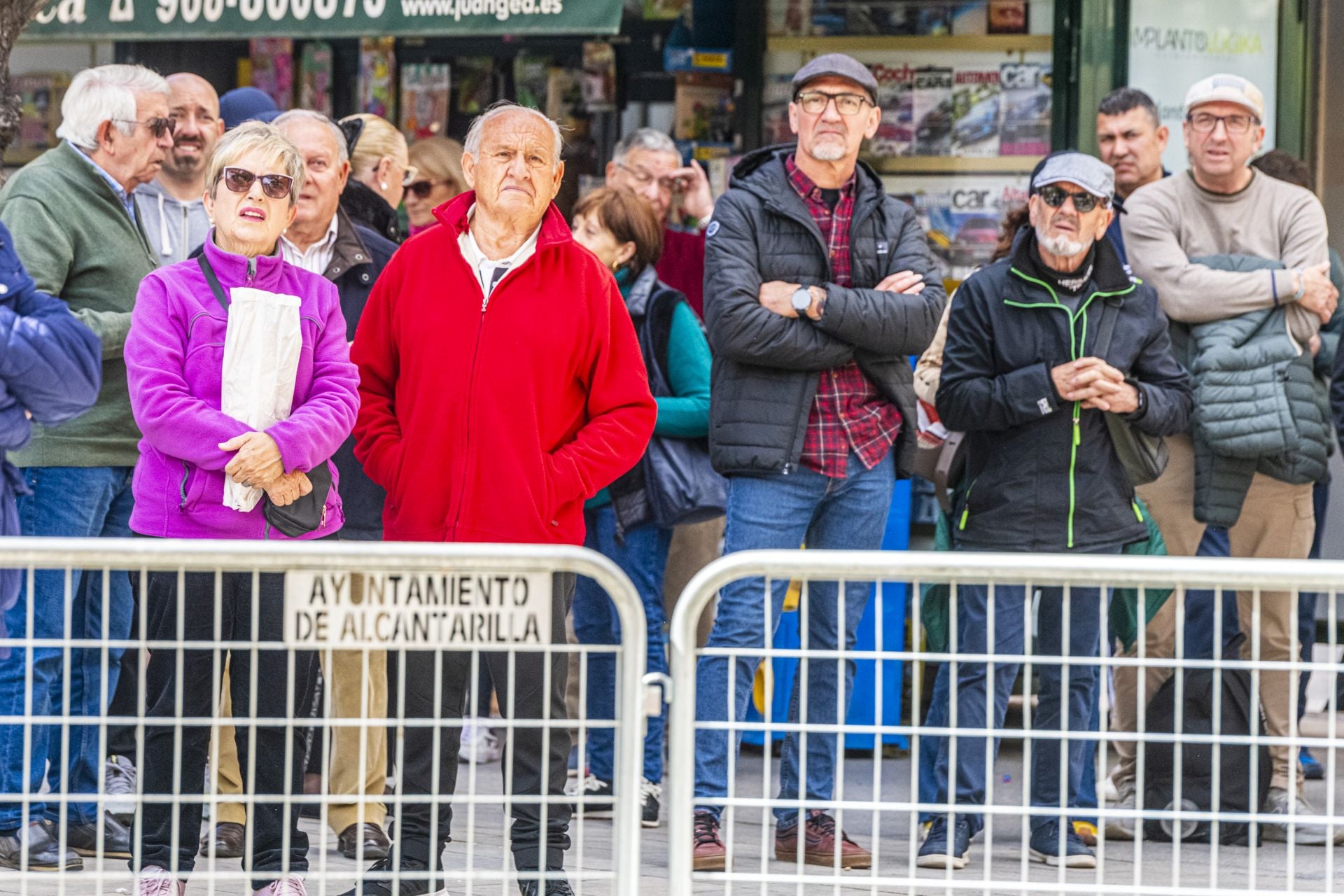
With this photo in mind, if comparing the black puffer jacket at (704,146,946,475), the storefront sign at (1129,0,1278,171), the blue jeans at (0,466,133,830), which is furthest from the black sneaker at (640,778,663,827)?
the storefront sign at (1129,0,1278,171)

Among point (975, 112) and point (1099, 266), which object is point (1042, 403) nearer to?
point (1099, 266)

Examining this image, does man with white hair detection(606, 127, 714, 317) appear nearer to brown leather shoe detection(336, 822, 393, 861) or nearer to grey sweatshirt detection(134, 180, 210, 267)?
grey sweatshirt detection(134, 180, 210, 267)

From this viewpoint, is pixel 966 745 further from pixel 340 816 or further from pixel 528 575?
pixel 528 575

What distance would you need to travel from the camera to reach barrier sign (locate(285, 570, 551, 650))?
3.31 meters

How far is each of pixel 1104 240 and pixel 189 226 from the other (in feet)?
9.32

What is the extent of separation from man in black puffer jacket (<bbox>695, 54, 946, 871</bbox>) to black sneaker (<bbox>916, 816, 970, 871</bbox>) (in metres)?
0.30

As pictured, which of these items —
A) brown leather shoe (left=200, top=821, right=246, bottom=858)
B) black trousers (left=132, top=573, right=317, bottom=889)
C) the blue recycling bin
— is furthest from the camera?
the blue recycling bin

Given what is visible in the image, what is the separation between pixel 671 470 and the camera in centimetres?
587

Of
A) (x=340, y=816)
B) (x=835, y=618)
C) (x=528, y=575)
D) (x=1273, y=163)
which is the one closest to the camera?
(x=528, y=575)

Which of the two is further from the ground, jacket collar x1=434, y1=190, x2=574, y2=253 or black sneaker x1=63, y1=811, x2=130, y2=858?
jacket collar x1=434, y1=190, x2=574, y2=253

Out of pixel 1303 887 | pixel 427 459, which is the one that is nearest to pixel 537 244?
pixel 427 459

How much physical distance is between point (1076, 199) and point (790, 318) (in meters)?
A: 0.93

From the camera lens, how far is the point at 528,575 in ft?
11.0

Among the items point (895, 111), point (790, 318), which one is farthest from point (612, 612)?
point (895, 111)
